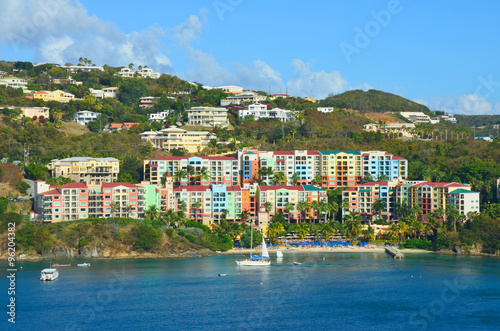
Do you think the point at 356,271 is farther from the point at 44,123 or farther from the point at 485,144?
the point at 44,123

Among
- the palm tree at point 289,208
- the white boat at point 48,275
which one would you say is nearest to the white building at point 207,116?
the palm tree at point 289,208

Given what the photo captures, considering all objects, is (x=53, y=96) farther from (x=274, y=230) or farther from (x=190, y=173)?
(x=274, y=230)

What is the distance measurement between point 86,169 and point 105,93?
4726 centimetres

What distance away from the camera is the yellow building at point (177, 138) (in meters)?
106

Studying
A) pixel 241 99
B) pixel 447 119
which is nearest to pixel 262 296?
pixel 241 99

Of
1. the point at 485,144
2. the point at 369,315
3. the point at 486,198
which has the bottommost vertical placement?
the point at 369,315

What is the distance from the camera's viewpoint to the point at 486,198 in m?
89.1

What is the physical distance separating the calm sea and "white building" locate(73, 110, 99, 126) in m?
51.4

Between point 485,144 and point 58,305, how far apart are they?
251ft

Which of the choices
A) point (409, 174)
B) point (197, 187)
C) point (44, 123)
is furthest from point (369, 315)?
point (44, 123)

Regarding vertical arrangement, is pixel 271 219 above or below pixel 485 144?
below

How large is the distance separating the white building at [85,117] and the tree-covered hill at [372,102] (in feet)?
167

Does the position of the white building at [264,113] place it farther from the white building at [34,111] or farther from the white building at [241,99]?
the white building at [34,111]

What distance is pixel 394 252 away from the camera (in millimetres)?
76875
